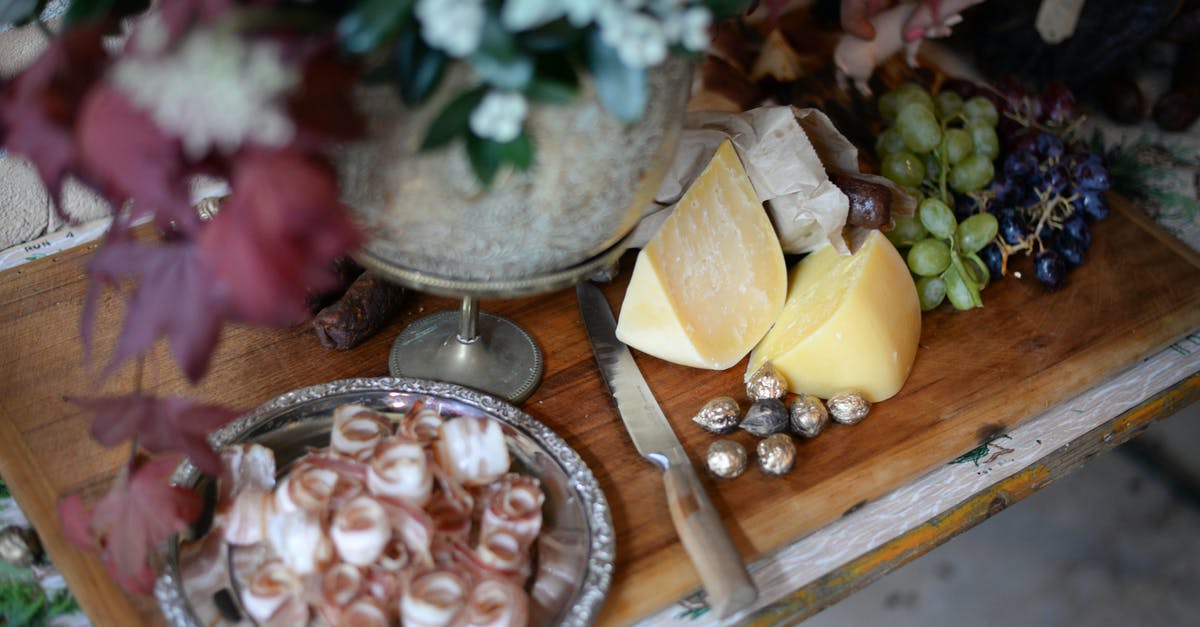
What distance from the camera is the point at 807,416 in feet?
2.42

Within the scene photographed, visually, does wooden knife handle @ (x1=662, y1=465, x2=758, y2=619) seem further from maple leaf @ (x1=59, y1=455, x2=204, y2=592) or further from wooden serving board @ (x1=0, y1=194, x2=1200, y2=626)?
maple leaf @ (x1=59, y1=455, x2=204, y2=592)

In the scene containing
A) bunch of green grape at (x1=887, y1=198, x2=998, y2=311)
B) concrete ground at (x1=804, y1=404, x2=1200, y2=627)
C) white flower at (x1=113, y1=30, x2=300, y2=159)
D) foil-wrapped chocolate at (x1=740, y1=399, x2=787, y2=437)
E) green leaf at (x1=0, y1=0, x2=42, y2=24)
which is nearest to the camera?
white flower at (x1=113, y1=30, x2=300, y2=159)

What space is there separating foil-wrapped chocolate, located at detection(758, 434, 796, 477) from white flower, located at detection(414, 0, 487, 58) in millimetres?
410

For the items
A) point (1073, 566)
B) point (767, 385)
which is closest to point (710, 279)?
point (767, 385)

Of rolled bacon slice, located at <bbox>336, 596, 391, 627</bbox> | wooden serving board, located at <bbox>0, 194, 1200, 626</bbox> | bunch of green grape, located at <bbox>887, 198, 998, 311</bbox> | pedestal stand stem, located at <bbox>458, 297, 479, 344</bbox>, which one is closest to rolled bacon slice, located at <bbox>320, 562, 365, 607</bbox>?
rolled bacon slice, located at <bbox>336, 596, 391, 627</bbox>

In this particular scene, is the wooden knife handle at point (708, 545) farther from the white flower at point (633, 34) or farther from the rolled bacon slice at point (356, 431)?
the white flower at point (633, 34)

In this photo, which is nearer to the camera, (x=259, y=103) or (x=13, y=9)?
(x=259, y=103)

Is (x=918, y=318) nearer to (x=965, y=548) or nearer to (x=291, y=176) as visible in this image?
(x=291, y=176)

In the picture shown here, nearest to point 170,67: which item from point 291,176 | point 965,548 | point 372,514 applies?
point 291,176

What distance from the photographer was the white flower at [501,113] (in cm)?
45

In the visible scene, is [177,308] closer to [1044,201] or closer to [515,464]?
[515,464]

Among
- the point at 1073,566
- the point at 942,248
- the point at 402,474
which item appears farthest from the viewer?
the point at 1073,566

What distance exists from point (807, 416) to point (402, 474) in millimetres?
314

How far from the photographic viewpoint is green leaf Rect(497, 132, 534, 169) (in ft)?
1.56
